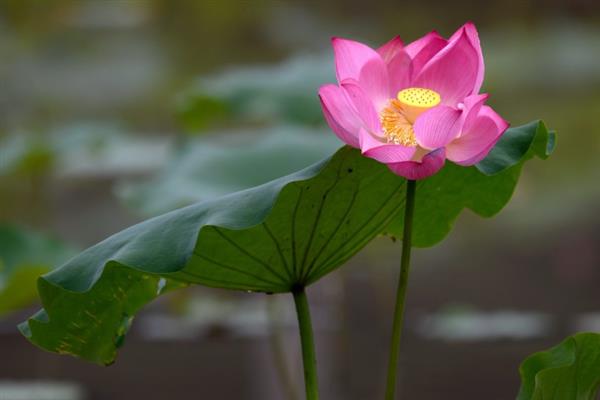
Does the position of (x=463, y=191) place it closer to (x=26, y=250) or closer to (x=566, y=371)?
(x=566, y=371)

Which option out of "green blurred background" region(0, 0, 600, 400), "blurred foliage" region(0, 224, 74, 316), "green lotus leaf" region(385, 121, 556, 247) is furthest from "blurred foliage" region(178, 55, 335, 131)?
"green lotus leaf" region(385, 121, 556, 247)

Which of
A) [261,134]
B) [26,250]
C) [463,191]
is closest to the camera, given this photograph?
[463,191]

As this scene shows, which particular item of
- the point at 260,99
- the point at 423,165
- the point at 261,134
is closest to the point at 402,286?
the point at 423,165

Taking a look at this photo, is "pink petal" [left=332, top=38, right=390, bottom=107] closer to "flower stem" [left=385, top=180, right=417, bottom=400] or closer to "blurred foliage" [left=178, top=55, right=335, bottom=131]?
"flower stem" [left=385, top=180, right=417, bottom=400]

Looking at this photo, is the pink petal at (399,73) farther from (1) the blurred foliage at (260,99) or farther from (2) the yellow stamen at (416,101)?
(1) the blurred foliage at (260,99)

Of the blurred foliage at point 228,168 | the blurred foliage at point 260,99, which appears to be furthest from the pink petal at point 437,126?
the blurred foliage at point 260,99

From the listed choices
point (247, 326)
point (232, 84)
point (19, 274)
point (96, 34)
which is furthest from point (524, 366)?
point (96, 34)

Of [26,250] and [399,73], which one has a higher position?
[399,73]
